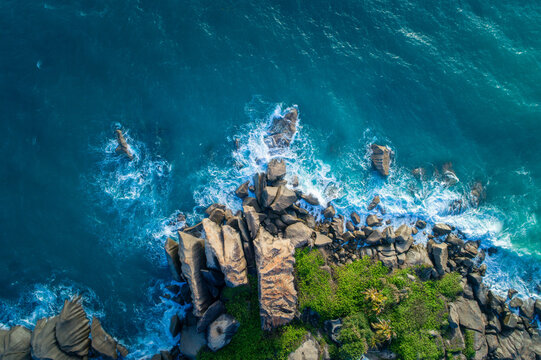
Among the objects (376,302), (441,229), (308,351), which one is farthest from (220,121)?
(441,229)

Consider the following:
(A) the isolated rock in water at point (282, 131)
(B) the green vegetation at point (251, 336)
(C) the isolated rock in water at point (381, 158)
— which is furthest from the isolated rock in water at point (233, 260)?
(C) the isolated rock in water at point (381, 158)

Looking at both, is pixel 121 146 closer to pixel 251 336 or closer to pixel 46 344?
pixel 46 344

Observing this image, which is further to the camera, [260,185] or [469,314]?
[260,185]

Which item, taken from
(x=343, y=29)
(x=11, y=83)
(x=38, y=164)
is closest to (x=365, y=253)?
(x=343, y=29)

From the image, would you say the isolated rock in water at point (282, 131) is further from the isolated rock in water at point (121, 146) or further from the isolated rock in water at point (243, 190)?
the isolated rock in water at point (121, 146)

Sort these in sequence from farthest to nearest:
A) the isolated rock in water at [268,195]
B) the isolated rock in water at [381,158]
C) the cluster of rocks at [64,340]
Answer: the isolated rock in water at [381,158] → the isolated rock in water at [268,195] → the cluster of rocks at [64,340]

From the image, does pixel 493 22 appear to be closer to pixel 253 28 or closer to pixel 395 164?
pixel 395 164
